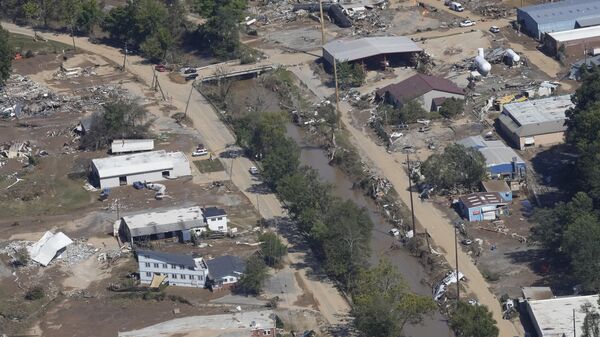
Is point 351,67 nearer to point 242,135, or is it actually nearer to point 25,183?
point 242,135

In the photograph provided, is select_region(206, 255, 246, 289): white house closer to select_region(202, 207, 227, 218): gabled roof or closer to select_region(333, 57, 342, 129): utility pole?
select_region(202, 207, 227, 218): gabled roof

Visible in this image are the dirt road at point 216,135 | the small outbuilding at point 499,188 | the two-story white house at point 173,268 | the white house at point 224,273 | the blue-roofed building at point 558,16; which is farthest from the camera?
the blue-roofed building at point 558,16

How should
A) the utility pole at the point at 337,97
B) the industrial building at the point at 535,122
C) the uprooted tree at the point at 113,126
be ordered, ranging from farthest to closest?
the utility pole at the point at 337,97 → the uprooted tree at the point at 113,126 → the industrial building at the point at 535,122

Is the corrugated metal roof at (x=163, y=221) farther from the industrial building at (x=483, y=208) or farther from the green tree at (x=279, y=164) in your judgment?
the industrial building at (x=483, y=208)

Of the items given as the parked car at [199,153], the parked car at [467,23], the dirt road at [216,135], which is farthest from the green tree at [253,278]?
the parked car at [467,23]

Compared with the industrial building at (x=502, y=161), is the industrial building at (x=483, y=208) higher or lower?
higher

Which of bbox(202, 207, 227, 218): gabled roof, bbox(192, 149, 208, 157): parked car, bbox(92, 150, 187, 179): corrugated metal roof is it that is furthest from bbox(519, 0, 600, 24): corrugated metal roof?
bbox(202, 207, 227, 218): gabled roof

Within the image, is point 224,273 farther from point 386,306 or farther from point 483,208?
point 483,208

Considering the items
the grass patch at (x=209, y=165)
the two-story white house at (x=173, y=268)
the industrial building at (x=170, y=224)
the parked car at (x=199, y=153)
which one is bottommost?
the parked car at (x=199, y=153)
